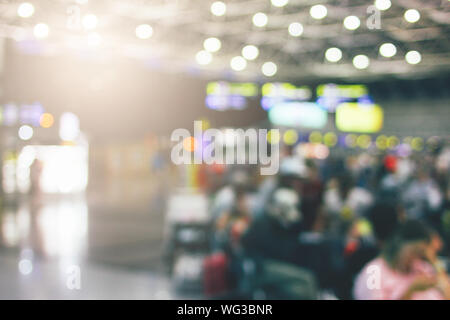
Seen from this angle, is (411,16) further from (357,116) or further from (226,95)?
(357,116)

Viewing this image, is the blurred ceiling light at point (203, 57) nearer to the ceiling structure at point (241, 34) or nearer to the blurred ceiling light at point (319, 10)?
the ceiling structure at point (241, 34)

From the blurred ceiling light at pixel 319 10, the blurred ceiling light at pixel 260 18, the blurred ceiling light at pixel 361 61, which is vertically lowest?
the blurred ceiling light at pixel 319 10

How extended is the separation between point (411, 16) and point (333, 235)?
664 cm

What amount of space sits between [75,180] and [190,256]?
19947 millimetres

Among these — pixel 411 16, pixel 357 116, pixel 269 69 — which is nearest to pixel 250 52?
pixel 269 69

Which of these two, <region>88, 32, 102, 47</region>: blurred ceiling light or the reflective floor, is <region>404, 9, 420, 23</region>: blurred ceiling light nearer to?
the reflective floor

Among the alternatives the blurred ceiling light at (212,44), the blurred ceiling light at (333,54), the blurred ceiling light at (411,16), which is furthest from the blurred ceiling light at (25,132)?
the blurred ceiling light at (411,16)

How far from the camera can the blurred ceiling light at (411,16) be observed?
10.1m

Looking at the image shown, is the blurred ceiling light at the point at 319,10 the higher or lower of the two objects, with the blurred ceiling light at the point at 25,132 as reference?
higher

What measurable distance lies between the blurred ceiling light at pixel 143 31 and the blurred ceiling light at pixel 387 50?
589 cm

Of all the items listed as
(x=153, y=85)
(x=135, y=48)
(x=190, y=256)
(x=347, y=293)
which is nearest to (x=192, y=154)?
(x=153, y=85)

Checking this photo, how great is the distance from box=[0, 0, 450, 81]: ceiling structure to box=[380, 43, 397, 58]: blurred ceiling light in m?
0.12

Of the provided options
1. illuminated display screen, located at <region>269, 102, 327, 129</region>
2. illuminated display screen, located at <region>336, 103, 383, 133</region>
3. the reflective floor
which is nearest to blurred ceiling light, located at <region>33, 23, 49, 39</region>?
the reflective floor
